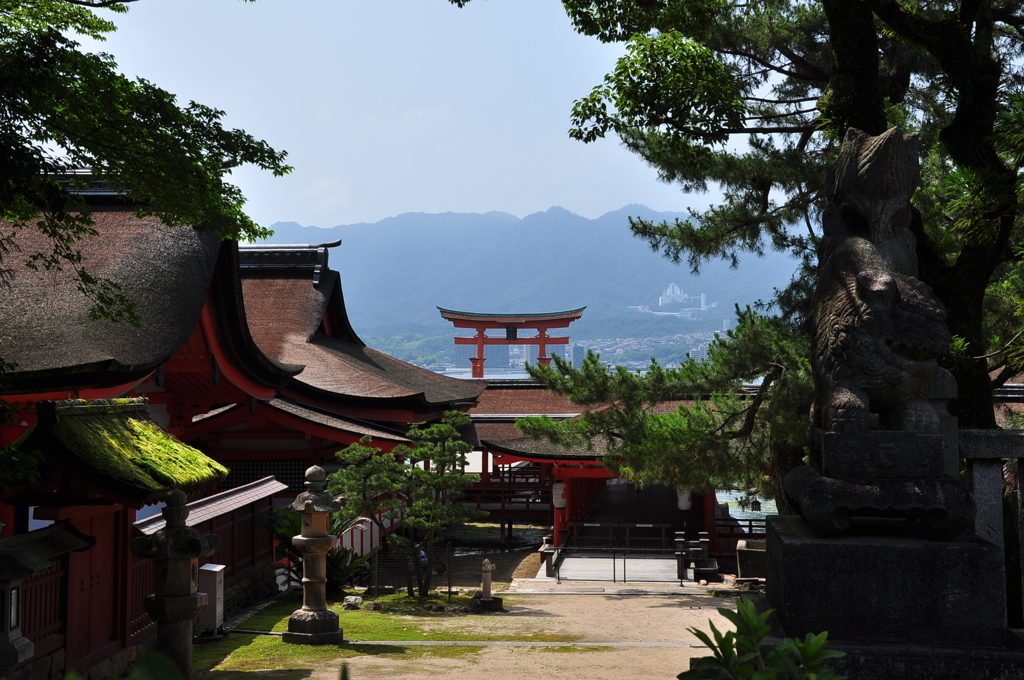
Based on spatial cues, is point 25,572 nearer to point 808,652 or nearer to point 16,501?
point 16,501

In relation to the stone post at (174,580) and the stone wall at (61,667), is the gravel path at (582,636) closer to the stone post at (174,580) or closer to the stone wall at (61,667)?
the stone post at (174,580)

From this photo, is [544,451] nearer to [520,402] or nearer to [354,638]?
[354,638]

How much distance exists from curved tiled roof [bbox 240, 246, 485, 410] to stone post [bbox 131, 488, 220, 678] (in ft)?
26.9

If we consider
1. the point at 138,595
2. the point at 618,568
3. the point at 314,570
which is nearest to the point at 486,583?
the point at 314,570

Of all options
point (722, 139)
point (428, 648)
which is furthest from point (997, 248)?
point (428, 648)

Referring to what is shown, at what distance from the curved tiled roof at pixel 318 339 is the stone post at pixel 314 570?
5.37m

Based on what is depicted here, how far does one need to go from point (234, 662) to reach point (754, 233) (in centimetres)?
910

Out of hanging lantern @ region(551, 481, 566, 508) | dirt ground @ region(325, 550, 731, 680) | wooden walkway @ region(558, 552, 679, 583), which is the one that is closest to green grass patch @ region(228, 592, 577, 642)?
dirt ground @ region(325, 550, 731, 680)

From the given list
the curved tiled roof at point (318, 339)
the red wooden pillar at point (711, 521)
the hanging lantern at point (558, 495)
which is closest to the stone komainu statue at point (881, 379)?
the curved tiled roof at point (318, 339)

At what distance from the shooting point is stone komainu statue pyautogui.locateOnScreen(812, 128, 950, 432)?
171 inches

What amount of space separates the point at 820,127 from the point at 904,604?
546cm

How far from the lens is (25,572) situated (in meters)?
5.84

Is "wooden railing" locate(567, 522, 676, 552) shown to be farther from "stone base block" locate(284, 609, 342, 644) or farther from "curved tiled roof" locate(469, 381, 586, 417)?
"stone base block" locate(284, 609, 342, 644)

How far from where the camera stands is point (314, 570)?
9523 millimetres
